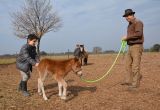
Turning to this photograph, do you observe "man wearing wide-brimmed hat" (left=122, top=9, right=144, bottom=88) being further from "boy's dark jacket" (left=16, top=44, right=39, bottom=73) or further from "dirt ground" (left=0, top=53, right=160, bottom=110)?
"boy's dark jacket" (left=16, top=44, right=39, bottom=73)

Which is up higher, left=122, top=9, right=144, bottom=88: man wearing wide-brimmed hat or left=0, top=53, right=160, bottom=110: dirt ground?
left=122, top=9, right=144, bottom=88: man wearing wide-brimmed hat

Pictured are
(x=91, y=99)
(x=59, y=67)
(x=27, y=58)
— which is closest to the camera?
(x=91, y=99)

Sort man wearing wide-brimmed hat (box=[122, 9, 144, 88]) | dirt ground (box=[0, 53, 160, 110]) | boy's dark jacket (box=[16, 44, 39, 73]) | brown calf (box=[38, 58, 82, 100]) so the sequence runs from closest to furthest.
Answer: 1. dirt ground (box=[0, 53, 160, 110])
2. brown calf (box=[38, 58, 82, 100])
3. boy's dark jacket (box=[16, 44, 39, 73])
4. man wearing wide-brimmed hat (box=[122, 9, 144, 88])

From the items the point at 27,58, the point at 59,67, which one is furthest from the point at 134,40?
the point at 27,58

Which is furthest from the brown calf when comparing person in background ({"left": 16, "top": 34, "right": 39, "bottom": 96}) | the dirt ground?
the dirt ground

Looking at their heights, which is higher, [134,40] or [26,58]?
[134,40]

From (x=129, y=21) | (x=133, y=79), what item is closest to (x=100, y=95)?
(x=133, y=79)

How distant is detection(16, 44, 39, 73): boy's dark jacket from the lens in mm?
9328

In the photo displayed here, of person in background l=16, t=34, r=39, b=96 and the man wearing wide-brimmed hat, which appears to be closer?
person in background l=16, t=34, r=39, b=96

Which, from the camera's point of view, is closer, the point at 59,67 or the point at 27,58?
the point at 59,67

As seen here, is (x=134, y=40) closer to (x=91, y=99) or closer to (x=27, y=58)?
(x=91, y=99)

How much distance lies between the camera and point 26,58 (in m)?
9.34

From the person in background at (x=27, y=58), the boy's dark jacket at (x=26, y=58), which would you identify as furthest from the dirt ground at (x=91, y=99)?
the boy's dark jacket at (x=26, y=58)

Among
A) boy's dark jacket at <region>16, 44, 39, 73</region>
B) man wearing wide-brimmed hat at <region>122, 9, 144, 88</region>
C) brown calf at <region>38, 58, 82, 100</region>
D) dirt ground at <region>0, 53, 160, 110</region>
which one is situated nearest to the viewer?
dirt ground at <region>0, 53, 160, 110</region>
